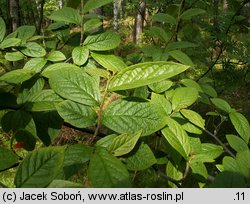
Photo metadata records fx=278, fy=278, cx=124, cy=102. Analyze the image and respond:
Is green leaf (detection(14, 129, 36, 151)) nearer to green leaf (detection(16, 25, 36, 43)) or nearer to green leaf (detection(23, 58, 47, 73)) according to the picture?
green leaf (detection(23, 58, 47, 73))

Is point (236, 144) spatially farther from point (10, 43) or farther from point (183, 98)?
point (10, 43)

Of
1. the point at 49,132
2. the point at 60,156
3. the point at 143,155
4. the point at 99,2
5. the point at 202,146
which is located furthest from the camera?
the point at 99,2

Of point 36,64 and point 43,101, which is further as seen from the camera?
point 36,64

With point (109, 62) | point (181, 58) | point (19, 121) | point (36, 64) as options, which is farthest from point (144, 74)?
point (181, 58)

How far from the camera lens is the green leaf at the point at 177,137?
3.10ft

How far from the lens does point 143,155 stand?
0.85m

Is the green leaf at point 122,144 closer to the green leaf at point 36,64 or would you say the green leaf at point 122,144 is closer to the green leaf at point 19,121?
the green leaf at point 19,121

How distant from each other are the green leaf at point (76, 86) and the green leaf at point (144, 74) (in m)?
0.07

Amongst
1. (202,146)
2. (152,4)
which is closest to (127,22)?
(152,4)

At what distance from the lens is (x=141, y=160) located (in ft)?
2.78

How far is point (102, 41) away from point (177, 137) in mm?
564

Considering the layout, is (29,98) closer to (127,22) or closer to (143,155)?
(143,155)

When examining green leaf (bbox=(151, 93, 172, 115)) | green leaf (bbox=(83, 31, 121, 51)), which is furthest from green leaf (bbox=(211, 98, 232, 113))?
green leaf (bbox=(83, 31, 121, 51))

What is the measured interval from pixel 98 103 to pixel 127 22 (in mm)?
23309
